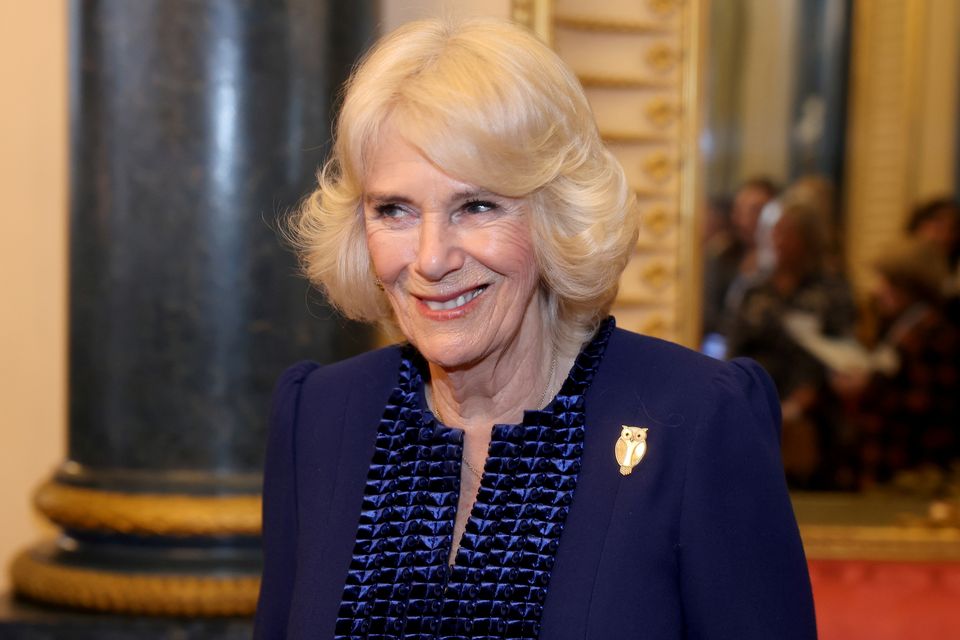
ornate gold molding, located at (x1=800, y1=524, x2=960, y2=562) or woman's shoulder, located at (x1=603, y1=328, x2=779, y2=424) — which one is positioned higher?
woman's shoulder, located at (x1=603, y1=328, x2=779, y2=424)

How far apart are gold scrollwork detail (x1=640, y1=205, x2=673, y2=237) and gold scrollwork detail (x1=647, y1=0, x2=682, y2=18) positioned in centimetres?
63

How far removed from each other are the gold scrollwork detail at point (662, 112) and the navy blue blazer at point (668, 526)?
2416mm

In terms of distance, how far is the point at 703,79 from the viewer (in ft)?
14.5

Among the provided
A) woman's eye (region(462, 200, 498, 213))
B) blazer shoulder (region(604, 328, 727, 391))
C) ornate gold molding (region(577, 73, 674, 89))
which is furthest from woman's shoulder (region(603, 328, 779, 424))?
ornate gold molding (region(577, 73, 674, 89))

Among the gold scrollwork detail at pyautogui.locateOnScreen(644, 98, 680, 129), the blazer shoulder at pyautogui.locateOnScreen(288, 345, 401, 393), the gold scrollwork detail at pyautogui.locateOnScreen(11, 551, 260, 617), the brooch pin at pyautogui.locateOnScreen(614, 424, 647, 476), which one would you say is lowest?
the gold scrollwork detail at pyautogui.locateOnScreen(11, 551, 260, 617)

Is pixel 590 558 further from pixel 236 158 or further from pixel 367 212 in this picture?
pixel 236 158

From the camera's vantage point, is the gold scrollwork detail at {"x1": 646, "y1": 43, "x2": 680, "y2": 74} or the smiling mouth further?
the gold scrollwork detail at {"x1": 646, "y1": 43, "x2": 680, "y2": 74}

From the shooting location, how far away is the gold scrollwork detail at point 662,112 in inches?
170

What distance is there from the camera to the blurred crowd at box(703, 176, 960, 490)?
4.55 m

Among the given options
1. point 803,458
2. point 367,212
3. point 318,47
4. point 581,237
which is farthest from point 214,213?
point 803,458

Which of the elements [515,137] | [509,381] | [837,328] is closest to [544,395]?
[509,381]

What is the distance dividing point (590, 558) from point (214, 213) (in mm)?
1330

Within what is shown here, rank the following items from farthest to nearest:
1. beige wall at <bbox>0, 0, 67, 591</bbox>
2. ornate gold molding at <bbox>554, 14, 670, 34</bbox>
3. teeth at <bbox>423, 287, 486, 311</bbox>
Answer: ornate gold molding at <bbox>554, 14, 670, 34</bbox>, beige wall at <bbox>0, 0, 67, 591</bbox>, teeth at <bbox>423, 287, 486, 311</bbox>

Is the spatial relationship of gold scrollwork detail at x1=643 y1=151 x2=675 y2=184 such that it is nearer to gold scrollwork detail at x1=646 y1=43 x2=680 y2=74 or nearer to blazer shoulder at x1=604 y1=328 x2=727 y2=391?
gold scrollwork detail at x1=646 y1=43 x2=680 y2=74
